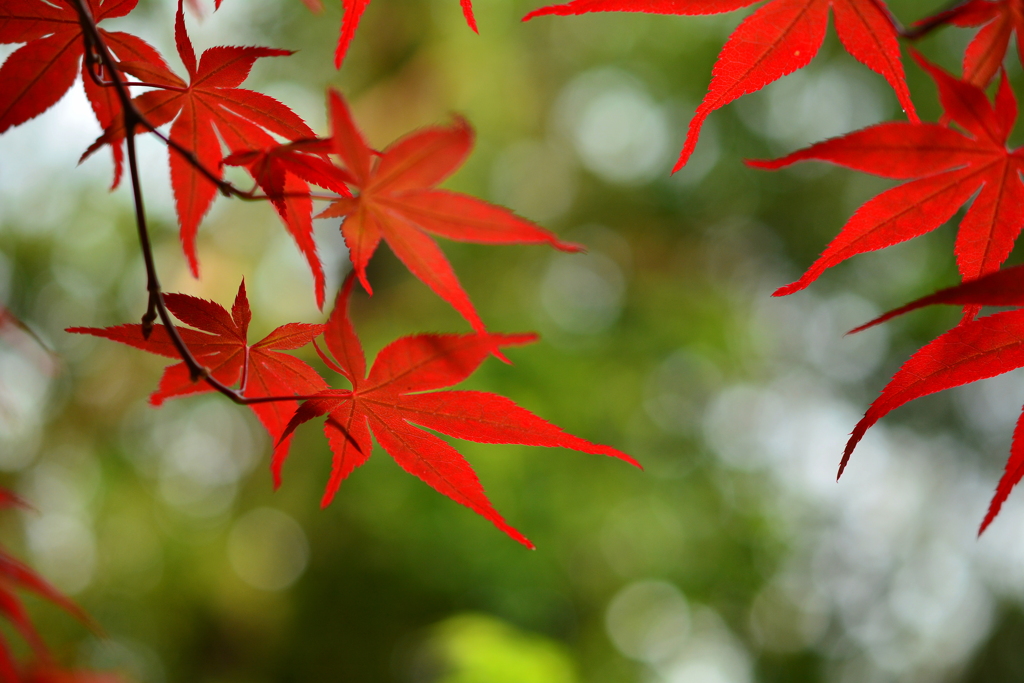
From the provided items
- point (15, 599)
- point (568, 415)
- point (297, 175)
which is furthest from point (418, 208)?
point (568, 415)

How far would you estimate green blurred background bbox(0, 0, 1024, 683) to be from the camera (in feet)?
9.04

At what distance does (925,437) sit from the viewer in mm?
3416

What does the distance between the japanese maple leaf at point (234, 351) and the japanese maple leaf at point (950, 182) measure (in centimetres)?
31

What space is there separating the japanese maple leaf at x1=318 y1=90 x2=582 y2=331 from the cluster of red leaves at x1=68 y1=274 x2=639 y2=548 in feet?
0.12

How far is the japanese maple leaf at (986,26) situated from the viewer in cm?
34

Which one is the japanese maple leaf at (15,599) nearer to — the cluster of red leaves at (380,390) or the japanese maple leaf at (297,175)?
the cluster of red leaves at (380,390)

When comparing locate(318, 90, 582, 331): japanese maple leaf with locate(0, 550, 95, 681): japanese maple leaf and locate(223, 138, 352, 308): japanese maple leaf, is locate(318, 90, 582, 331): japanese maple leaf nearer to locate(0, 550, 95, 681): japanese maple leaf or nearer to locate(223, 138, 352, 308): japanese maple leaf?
locate(223, 138, 352, 308): japanese maple leaf

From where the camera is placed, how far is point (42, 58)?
1.47ft

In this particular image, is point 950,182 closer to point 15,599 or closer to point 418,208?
point 418,208

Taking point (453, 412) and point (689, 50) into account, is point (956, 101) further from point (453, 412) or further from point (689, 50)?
point (689, 50)

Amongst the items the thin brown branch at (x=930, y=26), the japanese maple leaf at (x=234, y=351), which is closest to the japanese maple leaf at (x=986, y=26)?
the thin brown branch at (x=930, y=26)

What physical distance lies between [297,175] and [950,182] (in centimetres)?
38

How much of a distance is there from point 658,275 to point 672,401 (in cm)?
75

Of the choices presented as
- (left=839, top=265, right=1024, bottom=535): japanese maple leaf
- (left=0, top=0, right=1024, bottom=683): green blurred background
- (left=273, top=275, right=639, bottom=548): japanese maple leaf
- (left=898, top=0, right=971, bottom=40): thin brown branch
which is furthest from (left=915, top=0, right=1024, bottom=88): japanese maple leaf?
(left=0, top=0, right=1024, bottom=683): green blurred background
